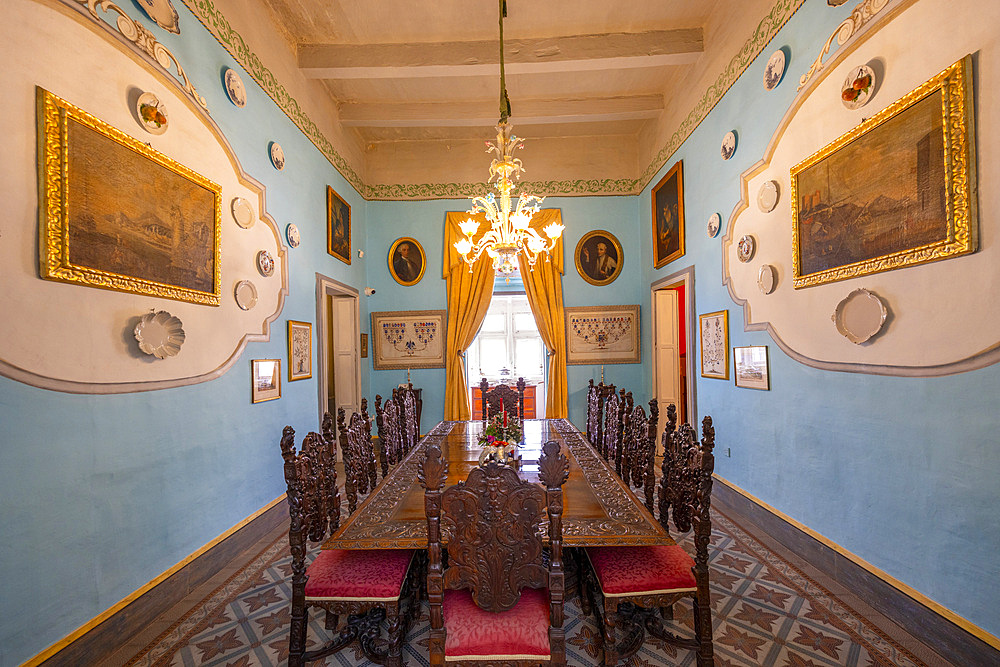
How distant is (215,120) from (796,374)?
14.7ft

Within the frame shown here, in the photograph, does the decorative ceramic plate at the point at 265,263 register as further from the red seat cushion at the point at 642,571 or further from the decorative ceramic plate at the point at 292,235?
the red seat cushion at the point at 642,571

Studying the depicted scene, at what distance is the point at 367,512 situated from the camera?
205 centimetres

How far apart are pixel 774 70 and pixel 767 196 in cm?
89

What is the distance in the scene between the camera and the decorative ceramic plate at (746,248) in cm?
343

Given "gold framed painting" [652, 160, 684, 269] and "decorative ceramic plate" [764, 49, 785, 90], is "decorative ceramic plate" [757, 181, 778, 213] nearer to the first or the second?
"decorative ceramic plate" [764, 49, 785, 90]

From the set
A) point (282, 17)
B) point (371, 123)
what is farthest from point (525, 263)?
point (282, 17)

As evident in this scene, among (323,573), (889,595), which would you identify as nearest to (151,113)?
Result: (323,573)

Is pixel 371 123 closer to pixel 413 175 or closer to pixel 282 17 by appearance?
pixel 413 175

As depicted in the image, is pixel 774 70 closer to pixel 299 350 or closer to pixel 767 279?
pixel 767 279

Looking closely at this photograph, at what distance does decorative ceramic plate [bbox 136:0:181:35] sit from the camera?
7.91 ft

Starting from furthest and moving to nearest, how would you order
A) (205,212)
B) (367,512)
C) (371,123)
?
(371,123)
(205,212)
(367,512)

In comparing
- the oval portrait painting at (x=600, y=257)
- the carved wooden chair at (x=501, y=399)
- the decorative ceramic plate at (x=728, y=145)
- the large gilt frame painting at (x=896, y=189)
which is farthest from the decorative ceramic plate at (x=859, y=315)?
the oval portrait painting at (x=600, y=257)

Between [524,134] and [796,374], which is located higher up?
[524,134]

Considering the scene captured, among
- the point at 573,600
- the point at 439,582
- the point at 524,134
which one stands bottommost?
the point at 573,600
